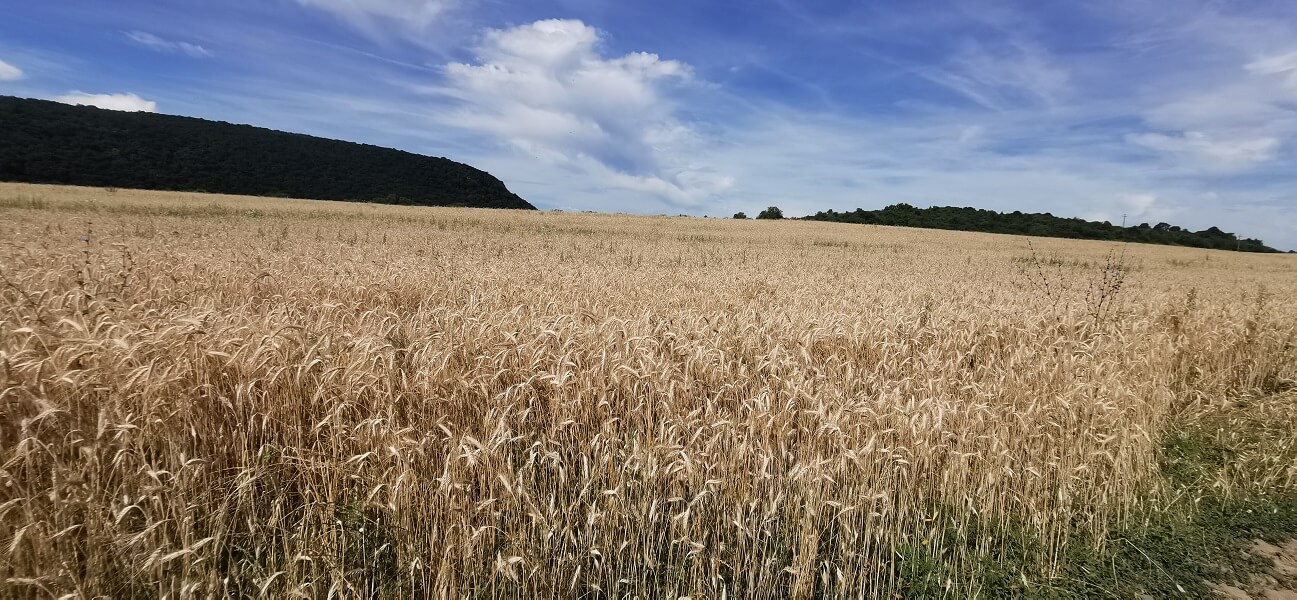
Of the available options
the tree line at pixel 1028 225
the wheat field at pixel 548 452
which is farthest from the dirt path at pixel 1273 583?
the tree line at pixel 1028 225

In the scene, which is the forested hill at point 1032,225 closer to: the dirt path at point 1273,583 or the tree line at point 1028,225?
the tree line at point 1028,225

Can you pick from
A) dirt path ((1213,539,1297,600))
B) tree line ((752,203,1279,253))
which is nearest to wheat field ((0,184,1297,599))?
dirt path ((1213,539,1297,600))

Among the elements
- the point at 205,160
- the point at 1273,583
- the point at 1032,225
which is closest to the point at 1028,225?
the point at 1032,225

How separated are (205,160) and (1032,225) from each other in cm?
11659

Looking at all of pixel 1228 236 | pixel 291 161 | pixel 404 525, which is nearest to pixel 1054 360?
pixel 404 525

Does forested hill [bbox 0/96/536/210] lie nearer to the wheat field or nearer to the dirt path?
the wheat field

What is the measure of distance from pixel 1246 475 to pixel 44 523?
8481 millimetres

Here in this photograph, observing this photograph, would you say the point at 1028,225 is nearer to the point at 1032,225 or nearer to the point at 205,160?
the point at 1032,225

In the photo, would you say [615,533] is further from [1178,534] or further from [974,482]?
[1178,534]

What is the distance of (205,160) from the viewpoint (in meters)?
79.2

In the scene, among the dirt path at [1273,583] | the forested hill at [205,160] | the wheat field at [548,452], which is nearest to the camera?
the wheat field at [548,452]

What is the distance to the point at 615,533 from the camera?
312 centimetres

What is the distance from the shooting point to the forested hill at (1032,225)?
67.6 m

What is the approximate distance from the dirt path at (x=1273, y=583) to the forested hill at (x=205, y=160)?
238ft
